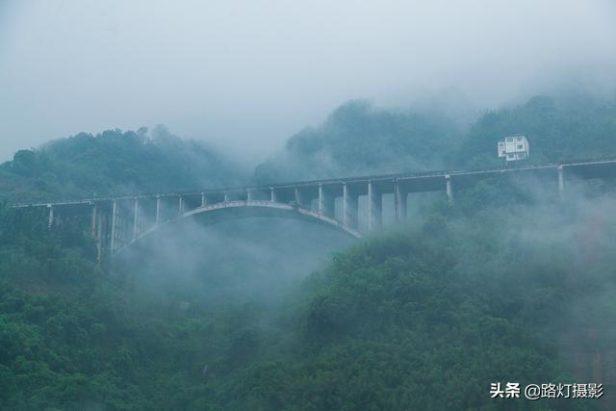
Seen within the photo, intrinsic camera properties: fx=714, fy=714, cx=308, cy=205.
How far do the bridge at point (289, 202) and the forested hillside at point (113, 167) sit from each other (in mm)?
5567

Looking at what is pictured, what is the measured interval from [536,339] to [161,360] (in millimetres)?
14126

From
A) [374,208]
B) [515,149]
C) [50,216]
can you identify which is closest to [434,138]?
[515,149]

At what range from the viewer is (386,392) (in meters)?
19.9

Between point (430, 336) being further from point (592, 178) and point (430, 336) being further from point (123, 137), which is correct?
point (123, 137)

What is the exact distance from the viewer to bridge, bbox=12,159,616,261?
2948 centimetres

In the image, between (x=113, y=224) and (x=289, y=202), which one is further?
(x=113, y=224)

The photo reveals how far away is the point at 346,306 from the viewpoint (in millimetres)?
24328

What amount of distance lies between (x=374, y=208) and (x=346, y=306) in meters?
7.84

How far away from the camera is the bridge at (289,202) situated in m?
29.5

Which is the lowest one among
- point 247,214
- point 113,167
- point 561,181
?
point 247,214

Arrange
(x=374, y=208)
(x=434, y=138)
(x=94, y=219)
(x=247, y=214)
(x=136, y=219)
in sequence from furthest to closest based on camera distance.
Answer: (x=434, y=138)
(x=94, y=219)
(x=136, y=219)
(x=247, y=214)
(x=374, y=208)

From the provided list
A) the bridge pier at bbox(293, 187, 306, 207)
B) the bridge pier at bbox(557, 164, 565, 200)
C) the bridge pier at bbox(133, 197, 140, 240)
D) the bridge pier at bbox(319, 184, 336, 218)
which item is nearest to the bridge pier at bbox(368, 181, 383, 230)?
the bridge pier at bbox(319, 184, 336, 218)

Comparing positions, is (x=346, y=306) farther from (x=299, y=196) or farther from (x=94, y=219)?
(x=94, y=219)

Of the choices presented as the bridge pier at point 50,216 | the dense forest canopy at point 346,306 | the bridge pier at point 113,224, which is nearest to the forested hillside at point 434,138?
the dense forest canopy at point 346,306
